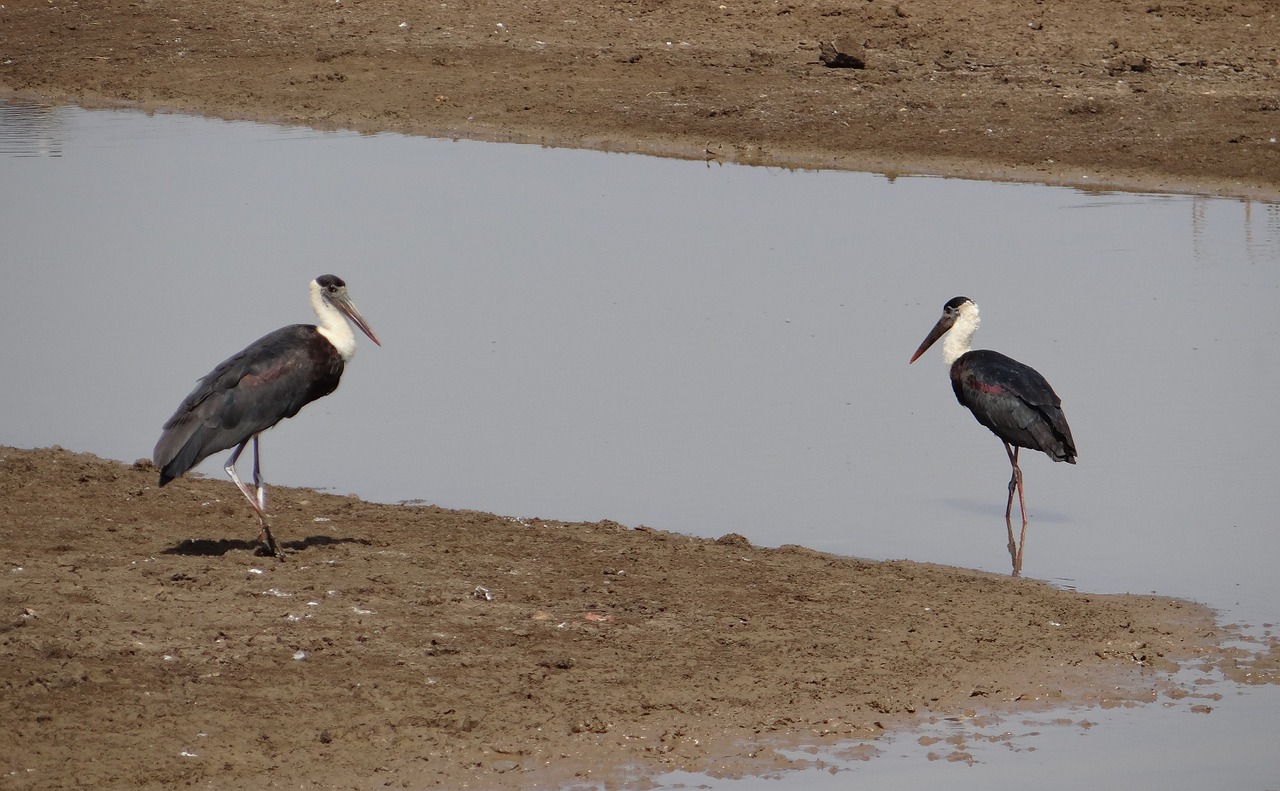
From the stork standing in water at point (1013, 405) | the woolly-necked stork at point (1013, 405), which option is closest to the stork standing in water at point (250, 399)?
the stork standing in water at point (1013, 405)

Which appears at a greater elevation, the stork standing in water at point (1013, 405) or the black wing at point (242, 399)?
the stork standing in water at point (1013, 405)

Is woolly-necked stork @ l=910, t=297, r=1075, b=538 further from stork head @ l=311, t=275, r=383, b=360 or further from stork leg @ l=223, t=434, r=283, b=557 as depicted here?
stork leg @ l=223, t=434, r=283, b=557

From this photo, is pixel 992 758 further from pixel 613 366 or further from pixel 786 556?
pixel 613 366

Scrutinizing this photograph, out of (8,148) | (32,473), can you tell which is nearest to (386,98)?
(8,148)

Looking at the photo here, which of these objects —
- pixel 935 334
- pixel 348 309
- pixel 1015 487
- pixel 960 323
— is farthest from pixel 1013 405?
pixel 348 309

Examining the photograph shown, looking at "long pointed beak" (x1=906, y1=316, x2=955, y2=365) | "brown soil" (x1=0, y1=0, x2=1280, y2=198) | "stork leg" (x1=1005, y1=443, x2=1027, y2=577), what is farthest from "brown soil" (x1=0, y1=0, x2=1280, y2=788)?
"brown soil" (x1=0, y1=0, x2=1280, y2=198)

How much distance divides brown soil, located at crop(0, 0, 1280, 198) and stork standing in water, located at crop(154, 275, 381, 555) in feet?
39.4

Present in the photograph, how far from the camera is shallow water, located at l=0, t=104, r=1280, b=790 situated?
400 inches

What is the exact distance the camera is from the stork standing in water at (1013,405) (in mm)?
10781

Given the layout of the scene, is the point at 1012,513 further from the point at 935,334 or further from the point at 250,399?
the point at 250,399

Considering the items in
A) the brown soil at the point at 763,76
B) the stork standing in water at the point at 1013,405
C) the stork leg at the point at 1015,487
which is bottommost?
the stork leg at the point at 1015,487

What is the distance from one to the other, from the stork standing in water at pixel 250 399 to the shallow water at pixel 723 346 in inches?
61.8

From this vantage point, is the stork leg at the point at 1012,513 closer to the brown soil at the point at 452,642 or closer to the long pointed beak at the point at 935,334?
the brown soil at the point at 452,642

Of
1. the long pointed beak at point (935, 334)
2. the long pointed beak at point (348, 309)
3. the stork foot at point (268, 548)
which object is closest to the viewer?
the stork foot at point (268, 548)
